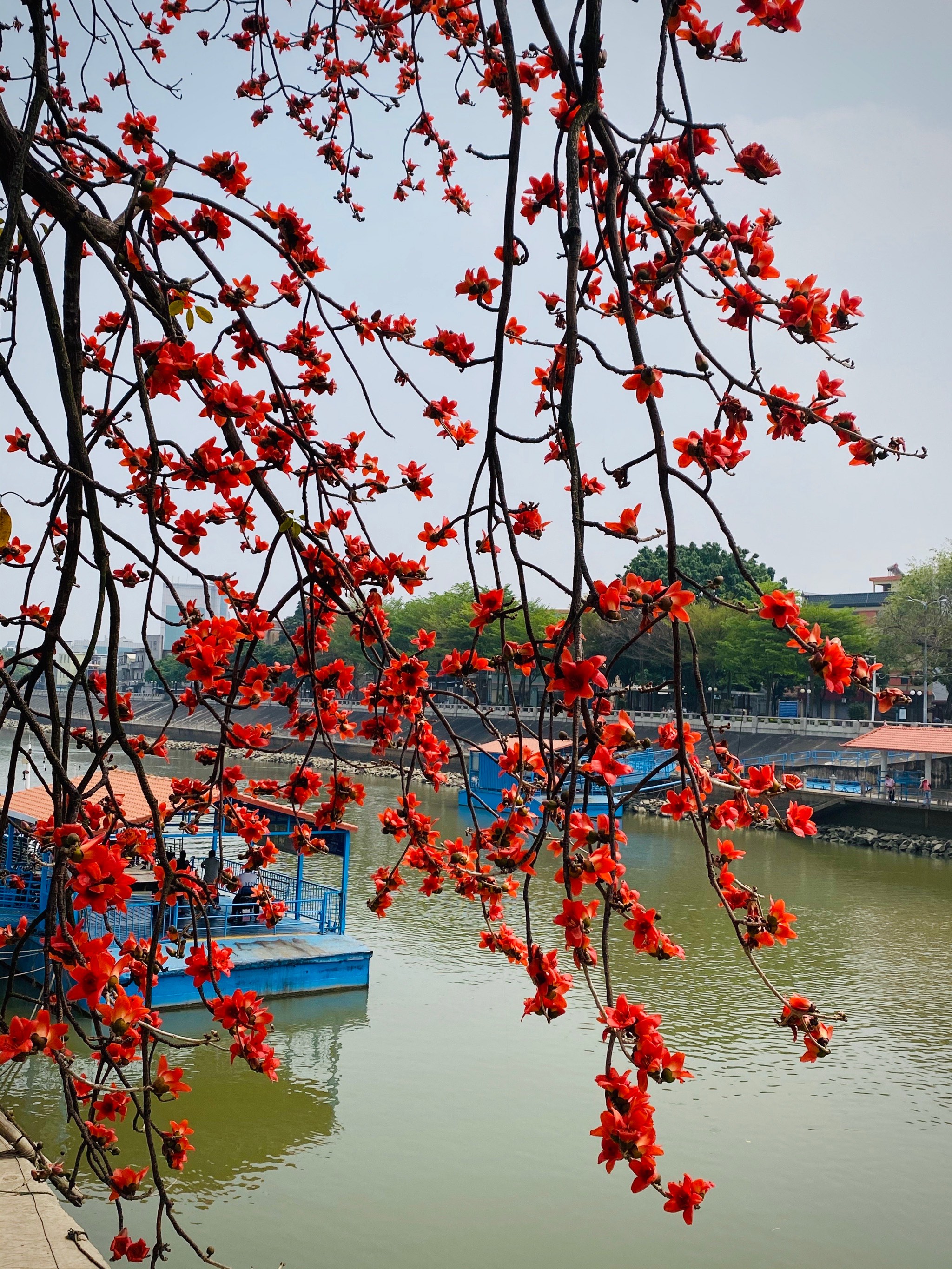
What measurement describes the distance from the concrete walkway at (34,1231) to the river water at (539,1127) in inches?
71.8

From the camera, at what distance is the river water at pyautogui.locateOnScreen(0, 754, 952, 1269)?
19.8 feet

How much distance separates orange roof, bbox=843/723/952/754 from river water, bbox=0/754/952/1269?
10.2 metres

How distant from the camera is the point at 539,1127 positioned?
7.37 metres

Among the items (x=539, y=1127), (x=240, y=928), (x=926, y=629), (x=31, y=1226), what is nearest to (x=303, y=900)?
(x=240, y=928)

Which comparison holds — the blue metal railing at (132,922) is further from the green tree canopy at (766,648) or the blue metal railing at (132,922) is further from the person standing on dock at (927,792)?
the green tree canopy at (766,648)

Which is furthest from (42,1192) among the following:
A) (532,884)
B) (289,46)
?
(532,884)

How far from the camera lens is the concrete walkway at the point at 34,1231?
3.46m

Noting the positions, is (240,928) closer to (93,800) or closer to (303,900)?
(303,900)

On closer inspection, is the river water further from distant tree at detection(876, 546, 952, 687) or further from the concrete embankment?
distant tree at detection(876, 546, 952, 687)

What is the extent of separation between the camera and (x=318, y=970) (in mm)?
9445

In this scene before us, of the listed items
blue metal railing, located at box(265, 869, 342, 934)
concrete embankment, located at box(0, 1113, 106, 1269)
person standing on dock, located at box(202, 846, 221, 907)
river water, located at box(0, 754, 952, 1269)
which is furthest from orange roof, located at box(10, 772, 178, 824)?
concrete embankment, located at box(0, 1113, 106, 1269)

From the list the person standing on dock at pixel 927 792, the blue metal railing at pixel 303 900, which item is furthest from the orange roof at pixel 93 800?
the person standing on dock at pixel 927 792

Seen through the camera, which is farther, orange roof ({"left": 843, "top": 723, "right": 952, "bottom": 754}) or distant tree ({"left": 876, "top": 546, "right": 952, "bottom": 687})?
distant tree ({"left": 876, "top": 546, "right": 952, "bottom": 687})

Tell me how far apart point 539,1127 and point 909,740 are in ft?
56.8
